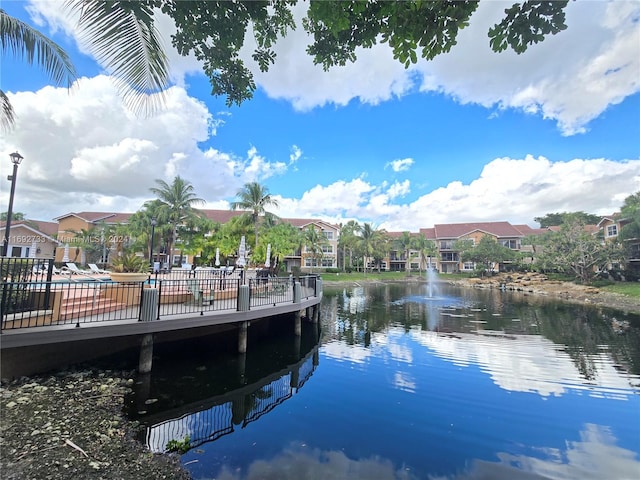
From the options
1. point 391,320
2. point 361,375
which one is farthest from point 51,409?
point 391,320

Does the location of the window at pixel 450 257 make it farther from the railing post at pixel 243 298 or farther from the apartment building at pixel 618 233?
the railing post at pixel 243 298

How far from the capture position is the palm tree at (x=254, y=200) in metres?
31.3

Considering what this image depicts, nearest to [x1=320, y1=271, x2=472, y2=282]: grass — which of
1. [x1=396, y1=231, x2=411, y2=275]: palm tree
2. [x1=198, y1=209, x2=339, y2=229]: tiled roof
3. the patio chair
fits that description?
[x1=396, y1=231, x2=411, y2=275]: palm tree

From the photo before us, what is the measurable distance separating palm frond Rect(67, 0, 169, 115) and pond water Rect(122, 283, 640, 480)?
18.6 ft

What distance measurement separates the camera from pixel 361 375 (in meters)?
9.18

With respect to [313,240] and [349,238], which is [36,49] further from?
[349,238]

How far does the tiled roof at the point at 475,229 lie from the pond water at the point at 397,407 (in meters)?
56.6

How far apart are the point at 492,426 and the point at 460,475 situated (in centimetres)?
200

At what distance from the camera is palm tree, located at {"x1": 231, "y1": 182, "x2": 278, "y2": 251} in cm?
3130

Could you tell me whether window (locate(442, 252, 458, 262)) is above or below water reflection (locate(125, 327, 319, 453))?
above

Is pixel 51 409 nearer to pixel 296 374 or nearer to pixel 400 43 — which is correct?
pixel 296 374

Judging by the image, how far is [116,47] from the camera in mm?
3936

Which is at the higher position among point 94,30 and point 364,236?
point 364,236

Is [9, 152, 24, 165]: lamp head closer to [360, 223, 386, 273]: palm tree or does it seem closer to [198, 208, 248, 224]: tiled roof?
[198, 208, 248, 224]: tiled roof
